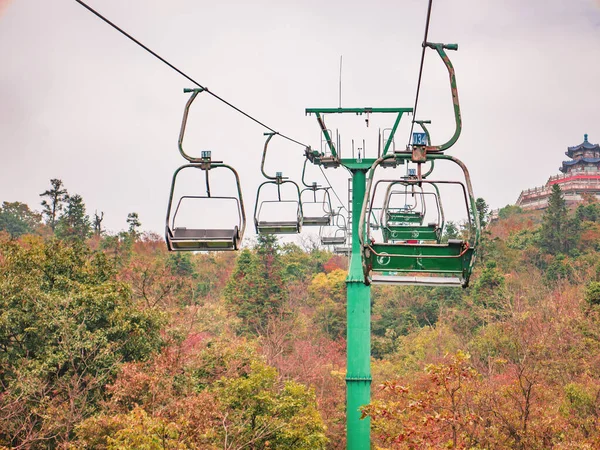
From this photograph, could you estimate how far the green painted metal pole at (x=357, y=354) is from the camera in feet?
47.1

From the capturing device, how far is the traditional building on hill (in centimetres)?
7362

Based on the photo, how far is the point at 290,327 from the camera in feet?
117

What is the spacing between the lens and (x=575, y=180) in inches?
2943

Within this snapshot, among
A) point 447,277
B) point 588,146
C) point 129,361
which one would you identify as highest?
point 588,146

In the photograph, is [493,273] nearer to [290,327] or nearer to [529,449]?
[290,327]

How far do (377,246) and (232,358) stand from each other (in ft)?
41.8

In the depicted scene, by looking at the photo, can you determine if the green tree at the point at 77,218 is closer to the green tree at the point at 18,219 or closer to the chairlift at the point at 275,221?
the green tree at the point at 18,219

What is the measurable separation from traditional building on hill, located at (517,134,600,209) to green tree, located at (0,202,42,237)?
51777 mm

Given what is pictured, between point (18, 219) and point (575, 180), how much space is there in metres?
58.2

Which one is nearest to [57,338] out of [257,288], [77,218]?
[257,288]

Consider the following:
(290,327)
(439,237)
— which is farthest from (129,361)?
(290,327)

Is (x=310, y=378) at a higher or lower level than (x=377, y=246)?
lower

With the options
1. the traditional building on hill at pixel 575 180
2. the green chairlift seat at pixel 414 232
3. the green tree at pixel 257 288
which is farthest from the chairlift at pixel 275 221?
the traditional building on hill at pixel 575 180

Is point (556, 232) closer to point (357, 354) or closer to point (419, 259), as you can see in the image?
point (357, 354)
